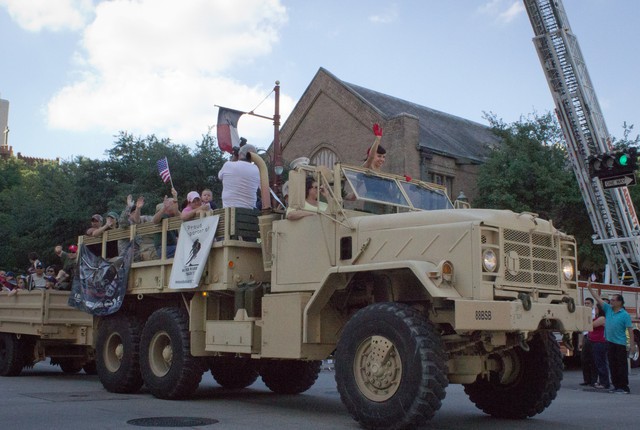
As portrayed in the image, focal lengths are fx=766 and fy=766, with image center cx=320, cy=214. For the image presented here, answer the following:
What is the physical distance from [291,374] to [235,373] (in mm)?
1108

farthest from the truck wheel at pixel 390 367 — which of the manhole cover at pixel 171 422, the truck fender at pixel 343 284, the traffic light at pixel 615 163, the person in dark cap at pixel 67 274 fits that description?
the traffic light at pixel 615 163

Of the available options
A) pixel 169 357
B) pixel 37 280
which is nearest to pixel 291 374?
pixel 169 357

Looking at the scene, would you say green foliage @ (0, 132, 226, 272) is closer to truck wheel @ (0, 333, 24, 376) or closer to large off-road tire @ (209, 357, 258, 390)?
truck wheel @ (0, 333, 24, 376)

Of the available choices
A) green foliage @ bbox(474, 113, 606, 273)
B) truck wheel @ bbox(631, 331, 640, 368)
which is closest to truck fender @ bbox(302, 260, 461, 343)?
truck wheel @ bbox(631, 331, 640, 368)

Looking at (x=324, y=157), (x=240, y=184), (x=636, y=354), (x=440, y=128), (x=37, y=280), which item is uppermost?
(x=440, y=128)

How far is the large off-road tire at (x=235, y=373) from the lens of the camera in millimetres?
11625

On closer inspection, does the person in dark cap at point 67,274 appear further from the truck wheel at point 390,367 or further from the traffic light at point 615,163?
the traffic light at point 615,163

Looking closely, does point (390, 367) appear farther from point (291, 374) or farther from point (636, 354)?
point (636, 354)

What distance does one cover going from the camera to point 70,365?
1530cm

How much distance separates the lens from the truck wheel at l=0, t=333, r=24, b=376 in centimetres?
1430

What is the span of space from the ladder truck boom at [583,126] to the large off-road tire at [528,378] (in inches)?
608

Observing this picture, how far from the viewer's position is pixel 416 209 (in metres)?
9.41

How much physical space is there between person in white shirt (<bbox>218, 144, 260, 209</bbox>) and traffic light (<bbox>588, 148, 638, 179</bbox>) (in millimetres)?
7744

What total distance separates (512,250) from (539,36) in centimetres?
1715
